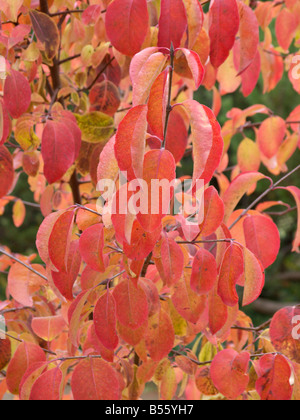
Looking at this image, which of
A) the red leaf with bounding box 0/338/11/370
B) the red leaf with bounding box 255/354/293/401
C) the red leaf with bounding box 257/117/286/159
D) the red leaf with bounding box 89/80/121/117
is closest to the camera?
the red leaf with bounding box 255/354/293/401

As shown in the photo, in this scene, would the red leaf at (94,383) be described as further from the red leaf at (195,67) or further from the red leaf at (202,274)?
the red leaf at (195,67)

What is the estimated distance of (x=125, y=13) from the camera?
0.62 metres

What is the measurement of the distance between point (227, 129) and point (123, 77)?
12.6 inches

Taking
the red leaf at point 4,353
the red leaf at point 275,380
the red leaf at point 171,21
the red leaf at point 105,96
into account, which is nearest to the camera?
the red leaf at point 171,21

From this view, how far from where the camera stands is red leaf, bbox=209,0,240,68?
1.98ft

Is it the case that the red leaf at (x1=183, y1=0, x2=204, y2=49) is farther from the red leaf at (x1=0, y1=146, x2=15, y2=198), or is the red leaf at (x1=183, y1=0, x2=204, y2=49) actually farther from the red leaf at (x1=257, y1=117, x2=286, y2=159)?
the red leaf at (x1=257, y1=117, x2=286, y2=159)

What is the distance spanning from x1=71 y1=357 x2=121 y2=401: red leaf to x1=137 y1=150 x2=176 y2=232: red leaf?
0.92 ft

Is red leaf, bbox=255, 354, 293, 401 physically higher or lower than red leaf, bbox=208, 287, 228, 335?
lower

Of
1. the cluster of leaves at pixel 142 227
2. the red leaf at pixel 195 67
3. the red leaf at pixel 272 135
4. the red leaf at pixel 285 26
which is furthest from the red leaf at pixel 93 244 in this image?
the red leaf at pixel 285 26

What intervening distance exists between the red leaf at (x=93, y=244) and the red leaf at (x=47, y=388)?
18cm

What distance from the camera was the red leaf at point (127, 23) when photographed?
618mm

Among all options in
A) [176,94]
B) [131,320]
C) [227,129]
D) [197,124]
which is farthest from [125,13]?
[227,129]

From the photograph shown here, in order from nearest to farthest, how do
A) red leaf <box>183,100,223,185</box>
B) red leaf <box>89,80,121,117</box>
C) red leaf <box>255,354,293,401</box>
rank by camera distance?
red leaf <box>183,100,223,185</box> < red leaf <box>255,354,293,401</box> < red leaf <box>89,80,121,117</box>

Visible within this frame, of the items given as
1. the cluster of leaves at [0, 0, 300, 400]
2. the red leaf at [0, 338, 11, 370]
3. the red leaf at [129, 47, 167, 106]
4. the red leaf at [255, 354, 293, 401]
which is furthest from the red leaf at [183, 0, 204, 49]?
the red leaf at [0, 338, 11, 370]
